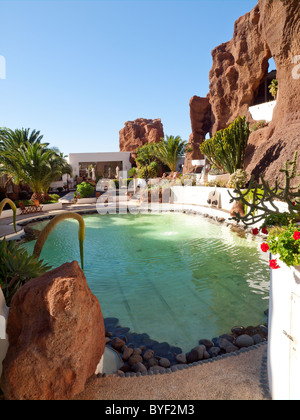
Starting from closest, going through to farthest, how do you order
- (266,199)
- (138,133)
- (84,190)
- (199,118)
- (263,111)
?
(266,199)
(84,190)
(263,111)
(199,118)
(138,133)

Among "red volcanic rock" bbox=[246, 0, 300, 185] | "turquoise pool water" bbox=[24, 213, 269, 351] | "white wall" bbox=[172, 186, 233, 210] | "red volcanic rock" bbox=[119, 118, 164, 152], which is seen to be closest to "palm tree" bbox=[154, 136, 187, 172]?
"white wall" bbox=[172, 186, 233, 210]

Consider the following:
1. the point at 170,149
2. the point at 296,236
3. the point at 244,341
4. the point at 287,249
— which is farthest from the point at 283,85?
the point at 287,249

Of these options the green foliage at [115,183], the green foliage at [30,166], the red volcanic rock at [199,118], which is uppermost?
the red volcanic rock at [199,118]

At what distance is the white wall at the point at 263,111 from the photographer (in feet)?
79.8

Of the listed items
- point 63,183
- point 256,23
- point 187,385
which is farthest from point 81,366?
point 63,183

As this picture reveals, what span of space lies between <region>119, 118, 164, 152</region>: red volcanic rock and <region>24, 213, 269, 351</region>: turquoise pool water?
3932cm

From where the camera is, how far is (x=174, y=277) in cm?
855

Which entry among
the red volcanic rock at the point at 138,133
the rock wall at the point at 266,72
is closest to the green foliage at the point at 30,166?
the rock wall at the point at 266,72

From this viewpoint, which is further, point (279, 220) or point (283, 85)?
point (283, 85)

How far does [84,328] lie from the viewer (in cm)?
305

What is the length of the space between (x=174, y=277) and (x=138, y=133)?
4826 cm

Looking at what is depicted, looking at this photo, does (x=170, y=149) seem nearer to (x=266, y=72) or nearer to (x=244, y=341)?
(x=266, y=72)

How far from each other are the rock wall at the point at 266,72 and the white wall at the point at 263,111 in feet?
7.06

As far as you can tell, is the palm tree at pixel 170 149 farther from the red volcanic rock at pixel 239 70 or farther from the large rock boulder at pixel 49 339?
the large rock boulder at pixel 49 339
